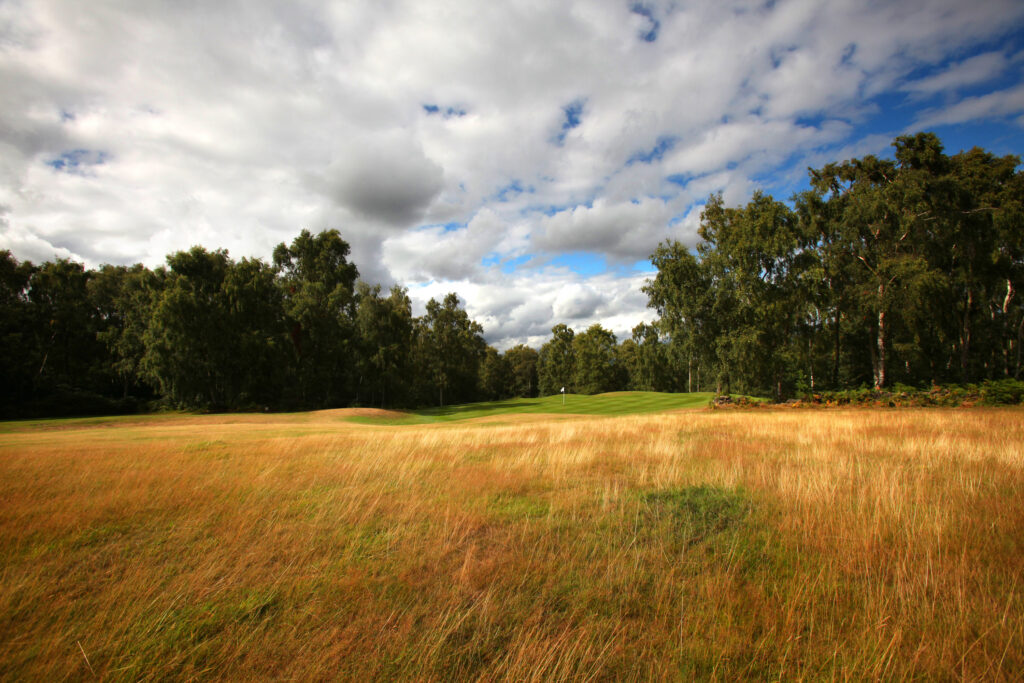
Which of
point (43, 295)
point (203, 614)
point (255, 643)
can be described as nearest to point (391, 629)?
point (255, 643)

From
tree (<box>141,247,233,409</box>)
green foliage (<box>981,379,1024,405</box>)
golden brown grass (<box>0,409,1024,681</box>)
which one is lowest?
golden brown grass (<box>0,409,1024,681</box>)

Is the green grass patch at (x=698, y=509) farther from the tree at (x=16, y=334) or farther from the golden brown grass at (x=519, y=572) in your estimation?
the tree at (x=16, y=334)

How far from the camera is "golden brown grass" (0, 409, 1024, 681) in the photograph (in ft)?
8.52

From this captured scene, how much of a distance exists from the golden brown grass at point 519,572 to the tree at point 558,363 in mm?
81258

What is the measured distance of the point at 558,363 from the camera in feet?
290

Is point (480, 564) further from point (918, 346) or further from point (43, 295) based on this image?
point (43, 295)

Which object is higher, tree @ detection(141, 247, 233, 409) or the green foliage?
tree @ detection(141, 247, 233, 409)

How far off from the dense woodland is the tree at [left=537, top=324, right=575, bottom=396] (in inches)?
1233

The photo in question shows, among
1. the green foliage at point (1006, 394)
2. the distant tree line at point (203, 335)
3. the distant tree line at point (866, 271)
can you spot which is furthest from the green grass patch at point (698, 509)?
the distant tree line at point (203, 335)

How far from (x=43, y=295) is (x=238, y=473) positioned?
57.4m

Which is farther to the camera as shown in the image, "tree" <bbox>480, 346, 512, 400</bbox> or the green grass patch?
"tree" <bbox>480, 346, 512, 400</bbox>

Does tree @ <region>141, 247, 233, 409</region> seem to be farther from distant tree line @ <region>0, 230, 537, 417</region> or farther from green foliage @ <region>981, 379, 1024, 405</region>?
green foliage @ <region>981, 379, 1024, 405</region>

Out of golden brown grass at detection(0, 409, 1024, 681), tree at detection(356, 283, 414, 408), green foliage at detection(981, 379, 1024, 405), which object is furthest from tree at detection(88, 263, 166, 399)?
green foliage at detection(981, 379, 1024, 405)

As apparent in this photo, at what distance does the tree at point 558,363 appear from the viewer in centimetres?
8825
